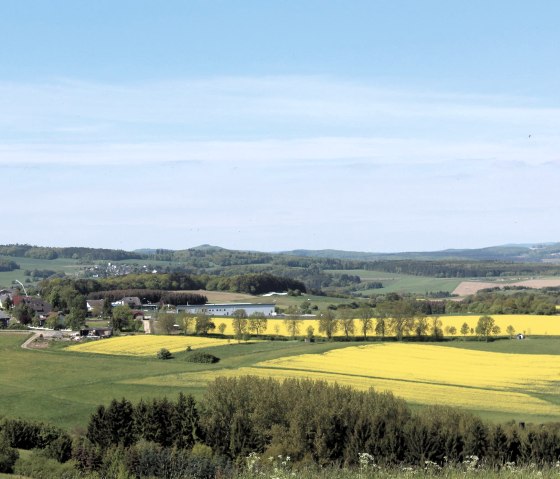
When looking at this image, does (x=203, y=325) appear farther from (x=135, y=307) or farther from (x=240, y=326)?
(x=135, y=307)

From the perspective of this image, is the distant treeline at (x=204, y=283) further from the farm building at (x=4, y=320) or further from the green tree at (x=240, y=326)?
the green tree at (x=240, y=326)

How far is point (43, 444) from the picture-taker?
41844 mm

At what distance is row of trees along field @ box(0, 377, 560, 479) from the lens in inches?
1532

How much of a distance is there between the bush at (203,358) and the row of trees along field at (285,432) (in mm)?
27411

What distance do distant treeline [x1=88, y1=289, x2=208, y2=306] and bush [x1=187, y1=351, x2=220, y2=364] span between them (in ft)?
204

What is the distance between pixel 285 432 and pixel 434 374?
1031 inches

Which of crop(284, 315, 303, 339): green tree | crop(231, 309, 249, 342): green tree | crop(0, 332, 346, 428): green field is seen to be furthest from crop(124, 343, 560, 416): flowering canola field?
crop(231, 309, 249, 342): green tree

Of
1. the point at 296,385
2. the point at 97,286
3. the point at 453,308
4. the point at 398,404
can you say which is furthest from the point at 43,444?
the point at 97,286

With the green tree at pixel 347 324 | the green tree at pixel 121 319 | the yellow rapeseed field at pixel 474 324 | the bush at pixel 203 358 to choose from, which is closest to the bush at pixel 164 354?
the bush at pixel 203 358

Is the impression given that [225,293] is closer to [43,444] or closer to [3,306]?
[3,306]

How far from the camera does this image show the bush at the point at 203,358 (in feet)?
242

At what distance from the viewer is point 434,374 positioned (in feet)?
213

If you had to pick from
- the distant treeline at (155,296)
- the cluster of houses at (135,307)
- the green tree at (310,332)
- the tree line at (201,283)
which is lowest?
the green tree at (310,332)

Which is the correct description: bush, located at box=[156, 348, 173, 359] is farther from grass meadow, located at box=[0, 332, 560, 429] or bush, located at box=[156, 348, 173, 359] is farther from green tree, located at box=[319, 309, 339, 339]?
green tree, located at box=[319, 309, 339, 339]
